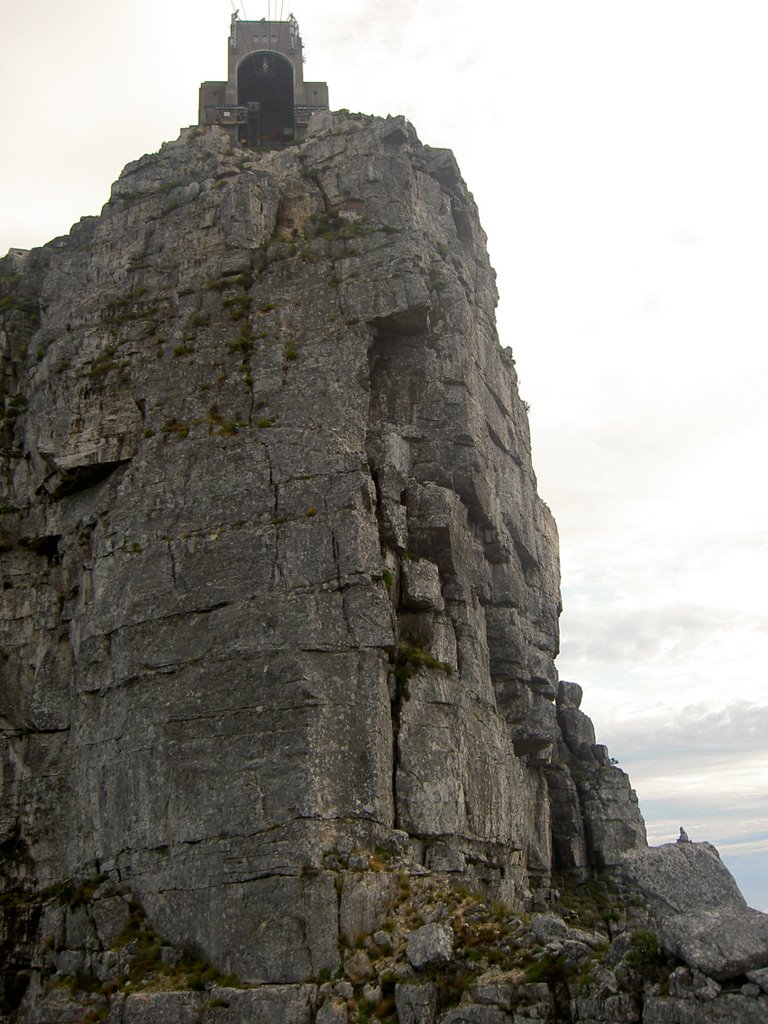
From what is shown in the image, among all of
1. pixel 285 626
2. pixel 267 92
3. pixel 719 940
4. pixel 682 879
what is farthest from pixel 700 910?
pixel 267 92

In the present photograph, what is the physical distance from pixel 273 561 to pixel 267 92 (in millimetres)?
32398

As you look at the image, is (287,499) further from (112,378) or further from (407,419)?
(112,378)

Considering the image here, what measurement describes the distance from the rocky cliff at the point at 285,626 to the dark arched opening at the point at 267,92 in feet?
29.3

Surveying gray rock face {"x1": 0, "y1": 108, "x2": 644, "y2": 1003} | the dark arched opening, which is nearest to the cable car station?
the dark arched opening

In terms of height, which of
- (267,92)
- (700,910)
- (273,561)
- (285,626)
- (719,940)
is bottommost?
(719,940)

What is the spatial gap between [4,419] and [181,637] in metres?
15.3

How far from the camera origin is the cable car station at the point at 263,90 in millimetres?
53375

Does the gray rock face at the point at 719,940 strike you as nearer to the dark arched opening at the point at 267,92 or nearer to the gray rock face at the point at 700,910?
the gray rock face at the point at 700,910

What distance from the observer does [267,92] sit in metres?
56.4

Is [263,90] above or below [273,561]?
above

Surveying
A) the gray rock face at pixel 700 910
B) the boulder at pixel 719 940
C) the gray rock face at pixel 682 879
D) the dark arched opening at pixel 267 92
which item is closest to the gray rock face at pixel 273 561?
the gray rock face at pixel 682 879

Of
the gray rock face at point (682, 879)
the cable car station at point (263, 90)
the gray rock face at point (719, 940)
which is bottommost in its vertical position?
the gray rock face at point (719, 940)

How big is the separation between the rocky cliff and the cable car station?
7984 millimetres

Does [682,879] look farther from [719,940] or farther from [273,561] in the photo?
[273,561]
